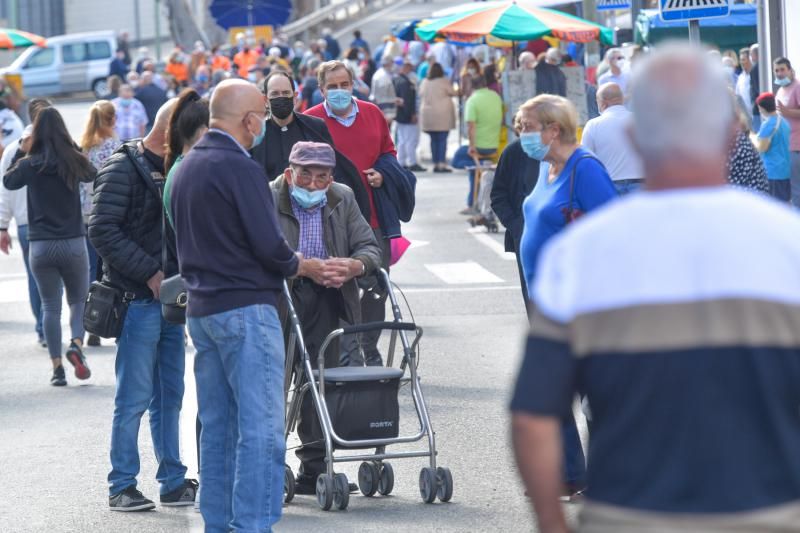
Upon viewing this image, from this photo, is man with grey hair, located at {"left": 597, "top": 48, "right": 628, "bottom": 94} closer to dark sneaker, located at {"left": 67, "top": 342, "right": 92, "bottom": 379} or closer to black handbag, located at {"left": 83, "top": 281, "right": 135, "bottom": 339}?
dark sneaker, located at {"left": 67, "top": 342, "right": 92, "bottom": 379}

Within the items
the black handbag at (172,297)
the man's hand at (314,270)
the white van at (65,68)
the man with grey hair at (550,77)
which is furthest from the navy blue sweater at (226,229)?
the white van at (65,68)

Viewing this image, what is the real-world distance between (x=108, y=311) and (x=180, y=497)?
0.92m

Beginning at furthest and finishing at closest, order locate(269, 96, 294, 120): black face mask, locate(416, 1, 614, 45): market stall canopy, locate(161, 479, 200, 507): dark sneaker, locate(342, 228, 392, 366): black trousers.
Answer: locate(416, 1, 614, 45): market stall canopy
locate(269, 96, 294, 120): black face mask
locate(342, 228, 392, 366): black trousers
locate(161, 479, 200, 507): dark sneaker

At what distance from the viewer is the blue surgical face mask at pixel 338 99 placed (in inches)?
378

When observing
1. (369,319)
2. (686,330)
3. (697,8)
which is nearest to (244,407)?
(686,330)

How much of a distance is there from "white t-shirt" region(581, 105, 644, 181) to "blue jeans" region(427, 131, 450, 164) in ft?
56.8

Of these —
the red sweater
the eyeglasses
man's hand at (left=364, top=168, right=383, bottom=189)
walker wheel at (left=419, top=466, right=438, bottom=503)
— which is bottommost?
walker wheel at (left=419, top=466, right=438, bottom=503)

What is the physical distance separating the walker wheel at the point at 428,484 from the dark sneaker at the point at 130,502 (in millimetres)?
1236

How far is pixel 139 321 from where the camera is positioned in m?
7.42

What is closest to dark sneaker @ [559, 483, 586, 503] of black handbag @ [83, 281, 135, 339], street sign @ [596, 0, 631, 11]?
black handbag @ [83, 281, 135, 339]

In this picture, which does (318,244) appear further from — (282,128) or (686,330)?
(686,330)

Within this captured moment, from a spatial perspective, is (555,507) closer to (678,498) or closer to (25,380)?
(678,498)

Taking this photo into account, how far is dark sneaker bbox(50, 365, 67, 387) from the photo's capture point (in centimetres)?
1116

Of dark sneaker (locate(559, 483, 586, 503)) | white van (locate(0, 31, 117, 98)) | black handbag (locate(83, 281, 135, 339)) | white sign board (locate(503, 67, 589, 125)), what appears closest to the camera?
dark sneaker (locate(559, 483, 586, 503))
